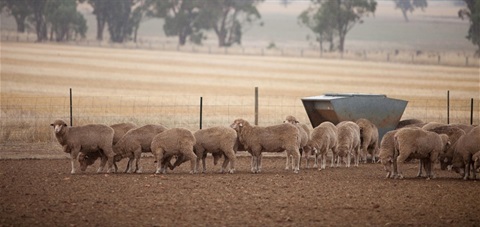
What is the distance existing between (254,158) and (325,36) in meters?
112

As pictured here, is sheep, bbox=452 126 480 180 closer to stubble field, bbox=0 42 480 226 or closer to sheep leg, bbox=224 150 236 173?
stubble field, bbox=0 42 480 226

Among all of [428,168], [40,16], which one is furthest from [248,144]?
[40,16]

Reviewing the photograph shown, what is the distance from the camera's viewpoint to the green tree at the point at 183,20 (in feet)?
469

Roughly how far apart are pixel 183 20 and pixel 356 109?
113180 mm

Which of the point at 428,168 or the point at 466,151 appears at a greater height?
the point at 466,151

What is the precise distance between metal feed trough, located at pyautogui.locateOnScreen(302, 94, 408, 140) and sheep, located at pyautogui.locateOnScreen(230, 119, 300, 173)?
516 cm

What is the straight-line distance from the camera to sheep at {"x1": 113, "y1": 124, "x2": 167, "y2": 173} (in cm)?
2545

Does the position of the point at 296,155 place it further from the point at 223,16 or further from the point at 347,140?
the point at 223,16

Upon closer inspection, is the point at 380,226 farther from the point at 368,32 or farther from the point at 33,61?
the point at 368,32

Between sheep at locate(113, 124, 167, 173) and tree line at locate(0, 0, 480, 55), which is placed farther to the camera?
tree line at locate(0, 0, 480, 55)

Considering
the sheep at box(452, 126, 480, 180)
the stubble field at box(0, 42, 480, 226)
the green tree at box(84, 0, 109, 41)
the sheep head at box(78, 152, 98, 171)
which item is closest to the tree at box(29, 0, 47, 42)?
the green tree at box(84, 0, 109, 41)

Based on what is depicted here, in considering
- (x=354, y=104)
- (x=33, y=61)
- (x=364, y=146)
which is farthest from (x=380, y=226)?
(x=33, y=61)

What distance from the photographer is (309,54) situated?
130000 millimetres

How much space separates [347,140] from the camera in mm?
27438
